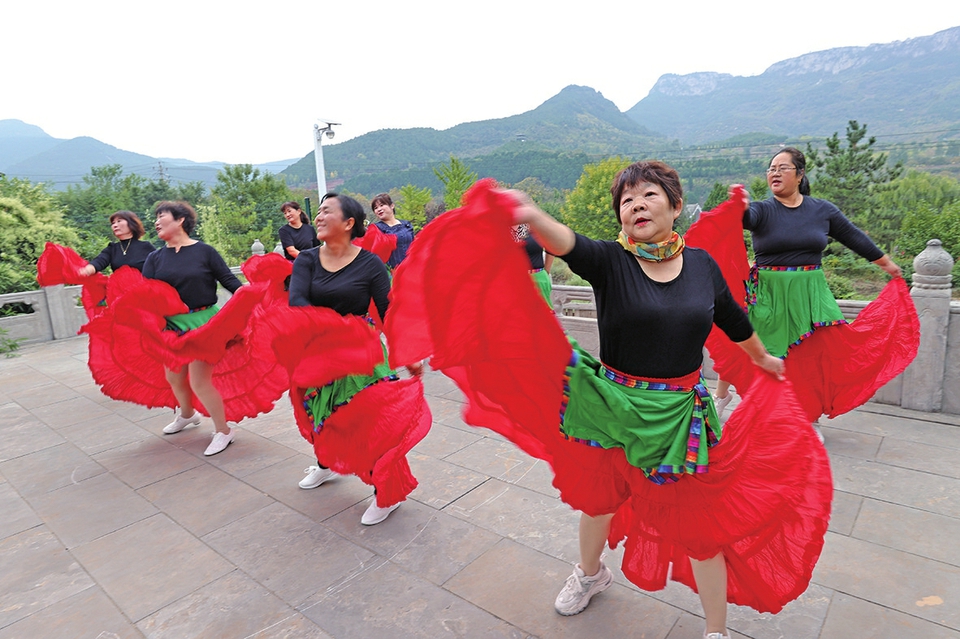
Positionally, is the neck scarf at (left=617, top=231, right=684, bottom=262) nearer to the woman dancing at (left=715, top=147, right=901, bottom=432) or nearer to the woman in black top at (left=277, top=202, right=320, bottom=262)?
the woman dancing at (left=715, top=147, right=901, bottom=432)

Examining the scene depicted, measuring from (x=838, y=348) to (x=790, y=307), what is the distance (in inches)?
15.4

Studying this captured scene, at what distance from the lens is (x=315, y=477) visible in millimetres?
3416

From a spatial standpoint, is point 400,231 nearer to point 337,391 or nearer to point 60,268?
point 60,268

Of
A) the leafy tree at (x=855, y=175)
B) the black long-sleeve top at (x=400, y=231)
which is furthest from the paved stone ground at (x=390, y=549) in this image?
the leafy tree at (x=855, y=175)

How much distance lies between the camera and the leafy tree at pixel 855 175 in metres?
20.3

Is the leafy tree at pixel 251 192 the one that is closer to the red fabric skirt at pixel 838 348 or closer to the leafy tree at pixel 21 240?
the leafy tree at pixel 21 240

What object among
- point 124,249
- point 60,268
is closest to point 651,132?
point 124,249

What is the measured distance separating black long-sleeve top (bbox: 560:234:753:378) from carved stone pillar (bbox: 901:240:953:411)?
3.39m

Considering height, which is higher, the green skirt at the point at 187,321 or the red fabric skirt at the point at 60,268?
the red fabric skirt at the point at 60,268

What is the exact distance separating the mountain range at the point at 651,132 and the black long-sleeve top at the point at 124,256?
126 feet

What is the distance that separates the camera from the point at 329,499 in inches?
128

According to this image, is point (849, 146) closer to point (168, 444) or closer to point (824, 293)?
point (824, 293)

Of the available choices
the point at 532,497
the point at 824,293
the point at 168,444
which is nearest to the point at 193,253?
the point at 168,444

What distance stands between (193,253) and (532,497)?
2924 millimetres
